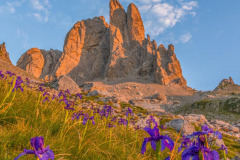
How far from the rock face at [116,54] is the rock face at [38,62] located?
1.43 m

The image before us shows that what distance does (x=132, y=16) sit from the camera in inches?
3046

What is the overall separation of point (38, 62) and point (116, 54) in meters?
38.8

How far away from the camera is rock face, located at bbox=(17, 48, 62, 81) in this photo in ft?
269

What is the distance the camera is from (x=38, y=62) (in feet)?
275

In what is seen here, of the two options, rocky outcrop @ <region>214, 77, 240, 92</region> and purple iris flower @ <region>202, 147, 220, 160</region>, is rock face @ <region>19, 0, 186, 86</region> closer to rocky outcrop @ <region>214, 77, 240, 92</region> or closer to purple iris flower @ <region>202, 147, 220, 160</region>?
rocky outcrop @ <region>214, 77, 240, 92</region>

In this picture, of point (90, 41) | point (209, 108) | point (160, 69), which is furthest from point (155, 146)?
point (90, 41)

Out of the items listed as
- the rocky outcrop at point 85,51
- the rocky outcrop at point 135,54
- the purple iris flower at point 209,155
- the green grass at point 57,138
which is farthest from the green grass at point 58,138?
the rocky outcrop at point 85,51

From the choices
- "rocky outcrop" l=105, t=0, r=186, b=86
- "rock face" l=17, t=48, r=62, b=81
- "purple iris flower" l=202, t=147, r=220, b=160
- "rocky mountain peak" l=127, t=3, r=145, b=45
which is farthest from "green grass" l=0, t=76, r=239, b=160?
"rock face" l=17, t=48, r=62, b=81

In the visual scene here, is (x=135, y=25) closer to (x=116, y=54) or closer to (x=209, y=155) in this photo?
(x=116, y=54)

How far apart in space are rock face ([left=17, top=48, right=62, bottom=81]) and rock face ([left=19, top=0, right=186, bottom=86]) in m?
1.43

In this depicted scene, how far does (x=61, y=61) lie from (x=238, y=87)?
7482 cm

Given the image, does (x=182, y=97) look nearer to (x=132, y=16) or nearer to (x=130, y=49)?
(x=130, y=49)

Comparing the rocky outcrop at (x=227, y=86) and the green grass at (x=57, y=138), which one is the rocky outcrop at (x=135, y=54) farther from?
the green grass at (x=57, y=138)

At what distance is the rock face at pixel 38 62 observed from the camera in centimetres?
8204
